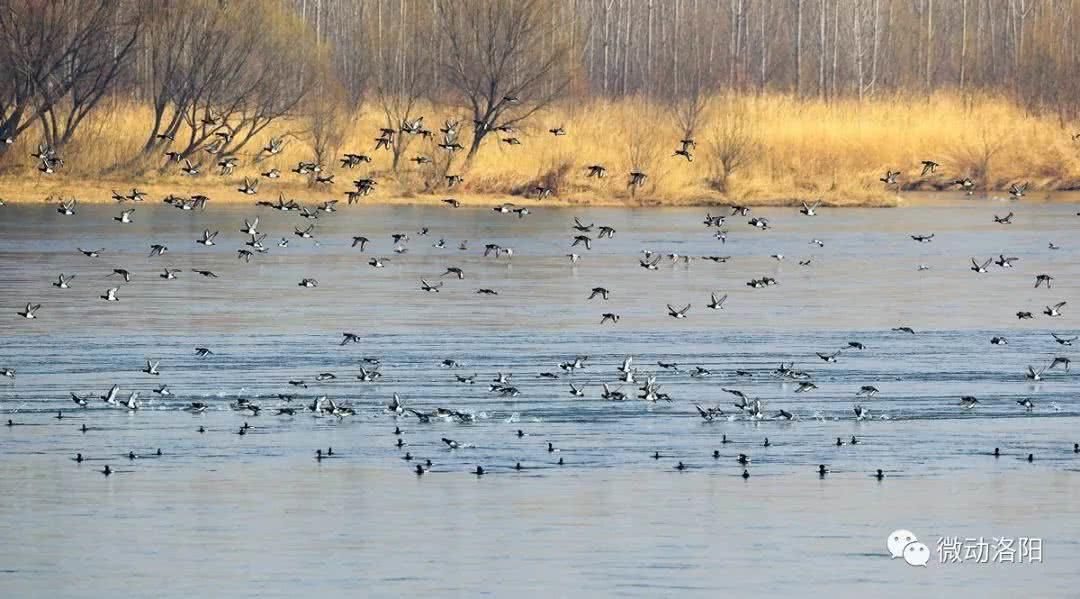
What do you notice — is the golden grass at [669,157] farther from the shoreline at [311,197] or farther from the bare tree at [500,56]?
the bare tree at [500,56]

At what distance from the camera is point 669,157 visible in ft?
197

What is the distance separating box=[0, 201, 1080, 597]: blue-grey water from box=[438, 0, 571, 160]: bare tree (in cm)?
2481

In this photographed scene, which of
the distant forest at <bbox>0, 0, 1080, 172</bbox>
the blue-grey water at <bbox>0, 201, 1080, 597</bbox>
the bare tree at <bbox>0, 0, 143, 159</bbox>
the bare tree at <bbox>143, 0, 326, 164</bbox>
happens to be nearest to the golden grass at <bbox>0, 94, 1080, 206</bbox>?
the distant forest at <bbox>0, 0, 1080, 172</bbox>

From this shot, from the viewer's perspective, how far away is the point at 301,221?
53.1m

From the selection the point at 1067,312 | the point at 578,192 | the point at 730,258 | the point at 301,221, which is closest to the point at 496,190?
the point at 578,192

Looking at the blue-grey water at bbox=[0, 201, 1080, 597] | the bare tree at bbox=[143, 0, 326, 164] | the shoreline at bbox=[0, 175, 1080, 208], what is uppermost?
the bare tree at bbox=[143, 0, 326, 164]

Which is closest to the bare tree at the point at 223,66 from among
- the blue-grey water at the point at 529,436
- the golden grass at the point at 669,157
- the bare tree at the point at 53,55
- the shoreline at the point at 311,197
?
the golden grass at the point at 669,157

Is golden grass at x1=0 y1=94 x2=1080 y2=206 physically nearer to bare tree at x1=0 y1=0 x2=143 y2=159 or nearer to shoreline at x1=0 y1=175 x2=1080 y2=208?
shoreline at x1=0 y1=175 x2=1080 y2=208

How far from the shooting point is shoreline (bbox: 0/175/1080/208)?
57.8 metres

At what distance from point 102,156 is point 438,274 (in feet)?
85.1

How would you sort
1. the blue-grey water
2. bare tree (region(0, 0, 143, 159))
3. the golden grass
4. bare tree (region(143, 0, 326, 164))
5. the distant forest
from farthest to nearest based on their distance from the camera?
bare tree (region(143, 0, 326, 164)) → the distant forest → bare tree (region(0, 0, 143, 159)) → the golden grass → the blue-grey water

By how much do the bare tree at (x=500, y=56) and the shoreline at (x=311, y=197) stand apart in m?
3.27

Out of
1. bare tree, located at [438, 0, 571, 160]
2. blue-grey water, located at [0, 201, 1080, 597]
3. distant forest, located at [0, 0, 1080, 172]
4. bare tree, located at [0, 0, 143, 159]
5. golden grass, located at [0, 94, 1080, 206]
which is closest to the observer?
blue-grey water, located at [0, 201, 1080, 597]

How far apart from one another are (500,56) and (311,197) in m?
8.29
